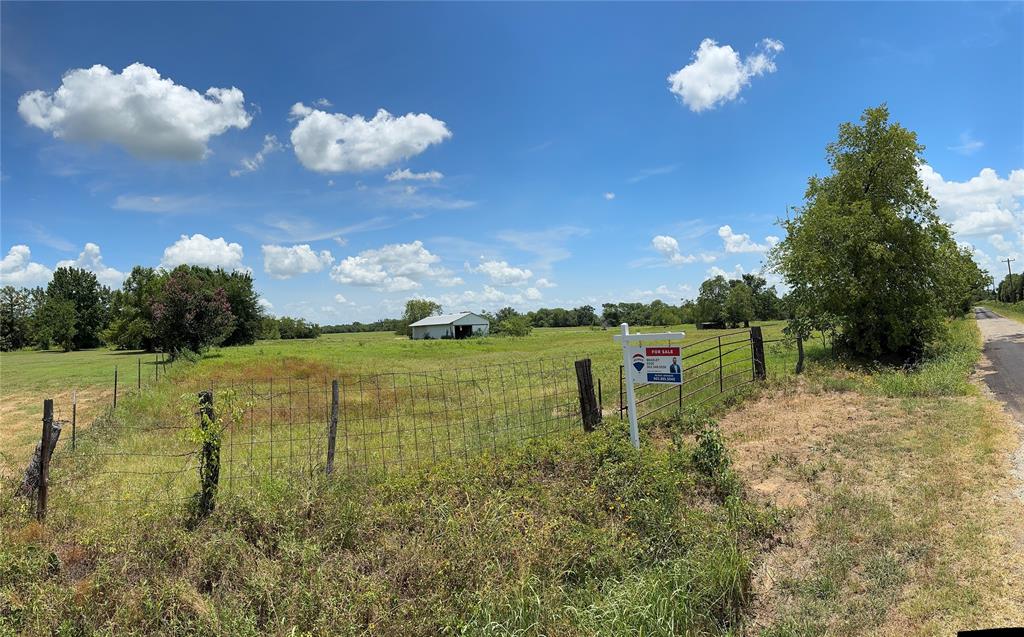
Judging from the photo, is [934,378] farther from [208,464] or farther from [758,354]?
[208,464]

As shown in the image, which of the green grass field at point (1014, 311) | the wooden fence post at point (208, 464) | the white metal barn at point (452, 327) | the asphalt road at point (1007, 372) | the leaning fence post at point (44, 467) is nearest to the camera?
the wooden fence post at point (208, 464)

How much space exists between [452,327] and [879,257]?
62631 millimetres

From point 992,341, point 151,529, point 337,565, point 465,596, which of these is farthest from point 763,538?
point 992,341

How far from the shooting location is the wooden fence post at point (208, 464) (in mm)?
5230

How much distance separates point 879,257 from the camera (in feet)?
52.1

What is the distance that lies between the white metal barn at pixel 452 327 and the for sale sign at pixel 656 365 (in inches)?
2664

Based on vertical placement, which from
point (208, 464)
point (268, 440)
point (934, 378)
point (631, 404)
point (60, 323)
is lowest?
point (268, 440)

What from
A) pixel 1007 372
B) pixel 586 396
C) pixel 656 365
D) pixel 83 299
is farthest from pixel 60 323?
pixel 1007 372

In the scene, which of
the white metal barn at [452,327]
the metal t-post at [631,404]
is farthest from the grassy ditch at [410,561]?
the white metal barn at [452,327]

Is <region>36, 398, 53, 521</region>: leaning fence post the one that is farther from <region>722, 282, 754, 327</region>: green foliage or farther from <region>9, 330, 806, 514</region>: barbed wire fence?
<region>722, 282, 754, 327</region>: green foliage

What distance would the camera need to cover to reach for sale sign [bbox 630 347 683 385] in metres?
6.96

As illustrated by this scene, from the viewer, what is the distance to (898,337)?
1611cm

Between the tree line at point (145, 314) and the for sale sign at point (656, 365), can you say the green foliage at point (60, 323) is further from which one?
the for sale sign at point (656, 365)

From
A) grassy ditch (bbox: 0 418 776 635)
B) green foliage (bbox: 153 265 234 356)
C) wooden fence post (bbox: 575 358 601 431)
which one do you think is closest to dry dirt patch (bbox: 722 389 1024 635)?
grassy ditch (bbox: 0 418 776 635)
